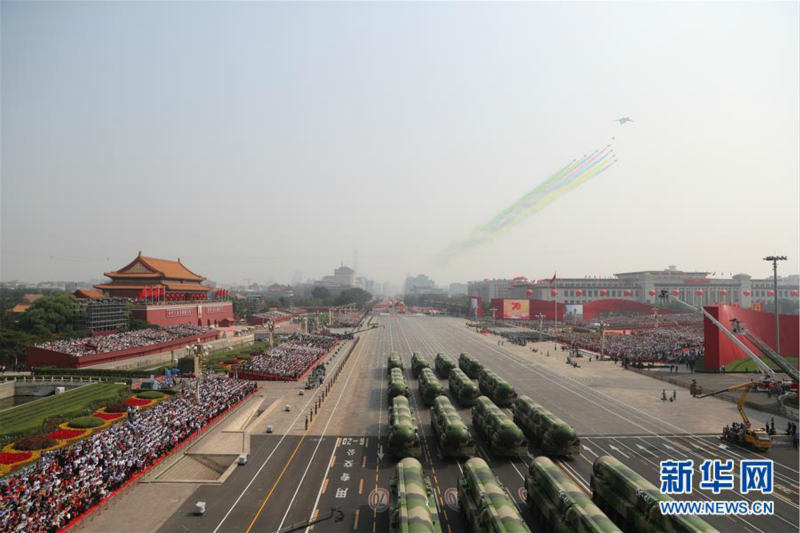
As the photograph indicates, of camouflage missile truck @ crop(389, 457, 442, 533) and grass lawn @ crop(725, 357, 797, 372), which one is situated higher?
camouflage missile truck @ crop(389, 457, 442, 533)

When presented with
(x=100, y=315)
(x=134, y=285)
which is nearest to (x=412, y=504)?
(x=100, y=315)

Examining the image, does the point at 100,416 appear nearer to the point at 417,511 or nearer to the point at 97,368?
the point at 97,368

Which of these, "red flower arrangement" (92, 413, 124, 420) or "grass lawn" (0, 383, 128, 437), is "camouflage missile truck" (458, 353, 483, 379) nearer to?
"red flower arrangement" (92, 413, 124, 420)

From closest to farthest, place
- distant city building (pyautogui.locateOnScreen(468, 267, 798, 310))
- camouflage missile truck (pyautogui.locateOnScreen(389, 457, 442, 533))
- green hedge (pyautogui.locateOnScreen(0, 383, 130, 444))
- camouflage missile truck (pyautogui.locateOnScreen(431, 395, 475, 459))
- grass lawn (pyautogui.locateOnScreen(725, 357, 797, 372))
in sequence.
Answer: camouflage missile truck (pyautogui.locateOnScreen(389, 457, 442, 533)) < camouflage missile truck (pyautogui.locateOnScreen(431, 395, 475, 459)) < green hedge (pyautogui.locateOnScreen(0, 383, 130, 444)) < grass lawn (pyautogui.locateOnScreen(725, 357, 797, 372)) < distant city building (pyautogui.locateOnScreen(468, 267, 798, 310))

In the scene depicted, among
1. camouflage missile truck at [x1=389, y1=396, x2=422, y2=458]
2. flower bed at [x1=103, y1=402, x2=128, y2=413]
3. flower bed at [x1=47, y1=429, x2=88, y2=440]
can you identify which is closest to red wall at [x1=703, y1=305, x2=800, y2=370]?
camouflage missile truck at [x1=389, y1=396, x2=422, y2=458]

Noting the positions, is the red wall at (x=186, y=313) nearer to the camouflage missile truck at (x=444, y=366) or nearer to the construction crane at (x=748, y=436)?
the camouflage missile truck at (x=444, y=366)

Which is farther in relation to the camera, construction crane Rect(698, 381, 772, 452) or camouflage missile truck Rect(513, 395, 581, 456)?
construction crane Rect(698, 381, 772, 452)
